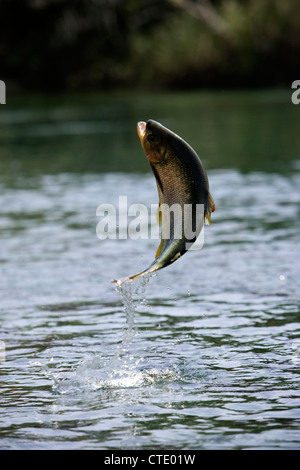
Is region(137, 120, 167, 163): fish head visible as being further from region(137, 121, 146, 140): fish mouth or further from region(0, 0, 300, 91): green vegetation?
region(0, 0, 300, 91): green vegetation

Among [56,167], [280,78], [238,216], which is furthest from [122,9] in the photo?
[238,216]

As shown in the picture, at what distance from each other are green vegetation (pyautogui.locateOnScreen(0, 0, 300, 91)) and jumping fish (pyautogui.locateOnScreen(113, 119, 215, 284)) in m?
49.2

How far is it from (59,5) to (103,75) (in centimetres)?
509

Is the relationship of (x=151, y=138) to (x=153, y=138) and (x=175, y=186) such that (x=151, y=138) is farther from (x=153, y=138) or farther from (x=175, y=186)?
(x=175, y=186)

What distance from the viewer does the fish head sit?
24.4 ft

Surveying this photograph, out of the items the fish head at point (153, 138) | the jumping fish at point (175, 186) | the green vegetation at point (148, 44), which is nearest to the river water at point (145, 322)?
the jumping fish at point (175, 186)

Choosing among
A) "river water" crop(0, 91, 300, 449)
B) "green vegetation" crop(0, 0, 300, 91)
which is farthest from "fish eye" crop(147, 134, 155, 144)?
"green vegetation" crop(0, 0, 300, 91)

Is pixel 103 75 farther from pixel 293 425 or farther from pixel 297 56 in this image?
pixel 293 425

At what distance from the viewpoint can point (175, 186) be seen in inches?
299

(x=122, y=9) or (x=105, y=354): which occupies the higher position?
(x=122, y=9)

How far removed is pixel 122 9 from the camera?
63.1m

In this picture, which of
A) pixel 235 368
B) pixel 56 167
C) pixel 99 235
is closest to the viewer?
pixel 235 368

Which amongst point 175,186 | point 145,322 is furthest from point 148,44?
point 175,186

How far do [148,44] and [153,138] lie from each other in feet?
177
